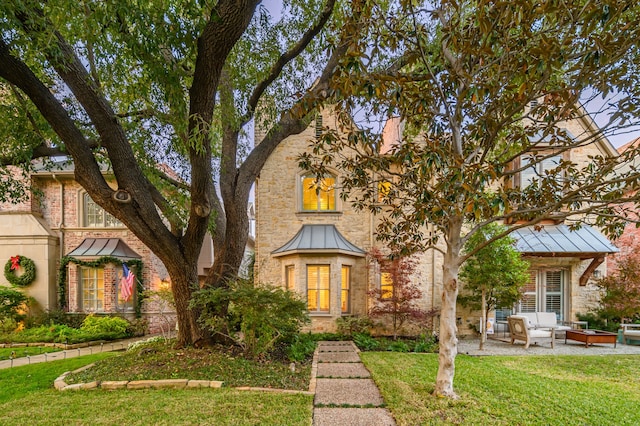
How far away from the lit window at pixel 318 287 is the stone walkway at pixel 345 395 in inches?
117

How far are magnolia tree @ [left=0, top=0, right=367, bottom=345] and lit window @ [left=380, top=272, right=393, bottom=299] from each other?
4.93m

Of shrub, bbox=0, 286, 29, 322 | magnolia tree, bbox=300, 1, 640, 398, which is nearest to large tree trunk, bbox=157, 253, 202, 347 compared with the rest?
magnolia tree, bbox=300, 1, 640, 398

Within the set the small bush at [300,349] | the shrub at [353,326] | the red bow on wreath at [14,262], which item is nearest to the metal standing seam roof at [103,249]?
the red bow on wreath at [14,262]

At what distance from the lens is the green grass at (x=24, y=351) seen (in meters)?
8.76

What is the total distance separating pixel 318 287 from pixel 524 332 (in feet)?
20.9

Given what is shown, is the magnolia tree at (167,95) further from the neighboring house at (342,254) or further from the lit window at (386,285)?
the lit window at (386,285)

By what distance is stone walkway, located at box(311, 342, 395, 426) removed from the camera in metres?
4.39

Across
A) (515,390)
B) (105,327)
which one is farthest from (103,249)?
(515,390)

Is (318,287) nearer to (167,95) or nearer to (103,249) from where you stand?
(167,95)

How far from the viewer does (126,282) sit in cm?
1161

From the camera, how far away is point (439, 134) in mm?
4309

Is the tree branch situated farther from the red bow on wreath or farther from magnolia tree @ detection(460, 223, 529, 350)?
the red bow on wreath

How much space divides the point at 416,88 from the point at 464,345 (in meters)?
8.48

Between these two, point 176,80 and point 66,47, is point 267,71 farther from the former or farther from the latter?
point 66,47
